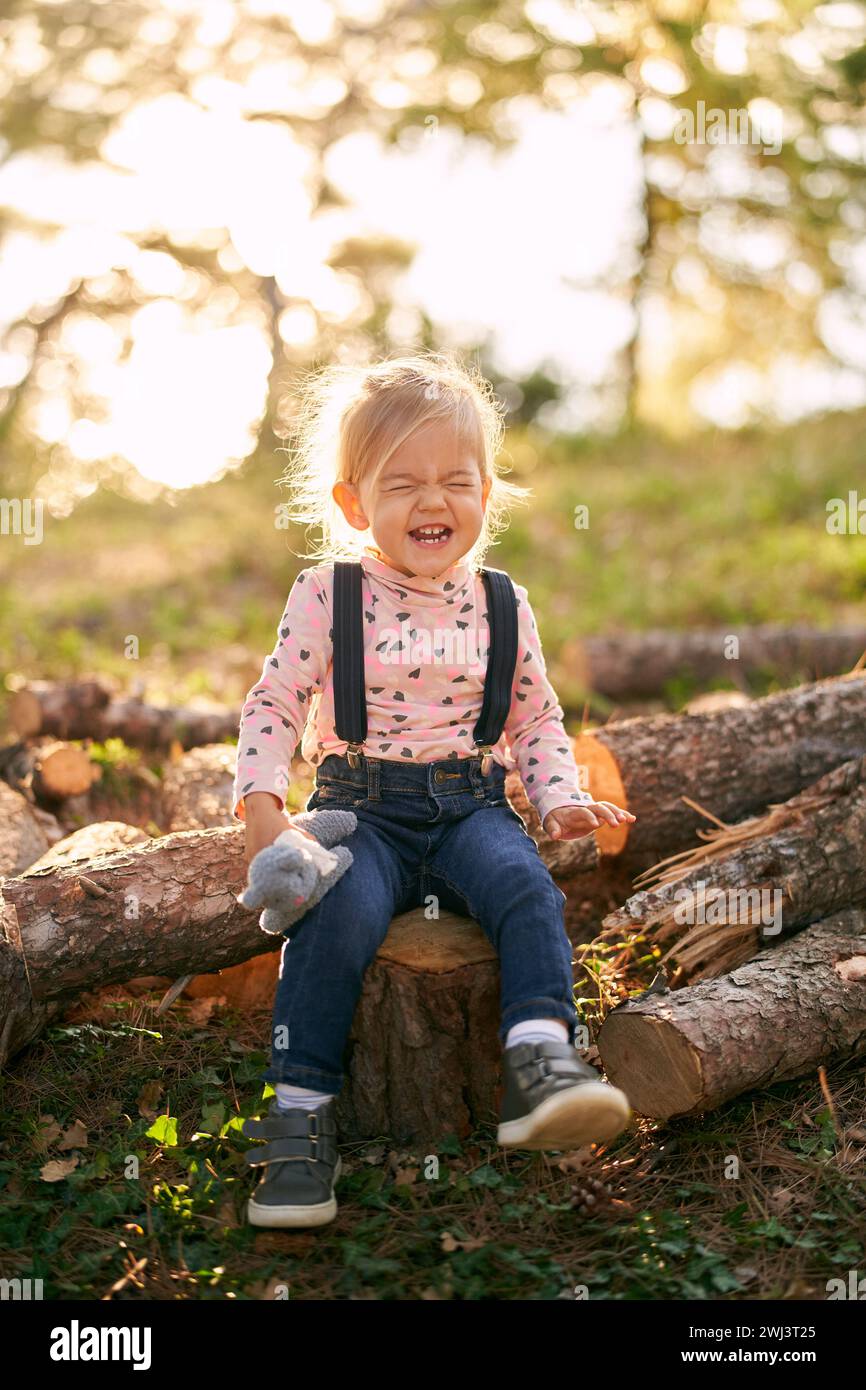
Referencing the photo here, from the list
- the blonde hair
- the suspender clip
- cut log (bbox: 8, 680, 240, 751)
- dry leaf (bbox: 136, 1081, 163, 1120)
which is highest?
the blonde hair

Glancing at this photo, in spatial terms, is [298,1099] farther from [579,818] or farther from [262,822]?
[579,818]

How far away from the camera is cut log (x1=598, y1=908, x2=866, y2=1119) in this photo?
2.87m

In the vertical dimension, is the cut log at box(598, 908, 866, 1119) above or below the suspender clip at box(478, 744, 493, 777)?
below

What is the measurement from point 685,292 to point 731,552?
6.42 meters

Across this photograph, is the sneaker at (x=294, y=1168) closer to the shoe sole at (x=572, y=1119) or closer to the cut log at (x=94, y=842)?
the shoe sole at (x=572, y=1119)

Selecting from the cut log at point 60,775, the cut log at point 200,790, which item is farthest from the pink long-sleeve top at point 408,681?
the cut log at point 60,775

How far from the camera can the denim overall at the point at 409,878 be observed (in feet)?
8.93

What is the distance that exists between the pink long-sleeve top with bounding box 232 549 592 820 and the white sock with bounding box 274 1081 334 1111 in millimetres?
700


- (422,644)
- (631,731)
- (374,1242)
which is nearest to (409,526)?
(422,644)

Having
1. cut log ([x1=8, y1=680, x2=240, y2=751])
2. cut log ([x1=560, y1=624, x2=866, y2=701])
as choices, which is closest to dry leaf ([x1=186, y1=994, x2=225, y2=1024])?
cut log ([x1=8, y1=680, x2=240, y2=751])

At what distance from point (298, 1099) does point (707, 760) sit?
6.91 feet

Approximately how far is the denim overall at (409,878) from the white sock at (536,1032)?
21mm

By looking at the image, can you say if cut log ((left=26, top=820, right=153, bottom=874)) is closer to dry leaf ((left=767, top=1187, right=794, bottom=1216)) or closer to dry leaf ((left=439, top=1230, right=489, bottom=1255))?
dry leaf ((left=439, top=1230, right=489, bottom=1255))
